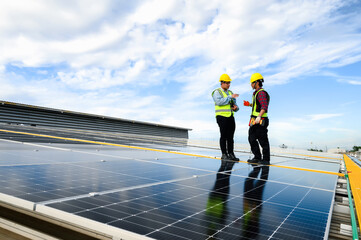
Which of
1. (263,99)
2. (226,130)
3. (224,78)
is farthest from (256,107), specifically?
(224,78)

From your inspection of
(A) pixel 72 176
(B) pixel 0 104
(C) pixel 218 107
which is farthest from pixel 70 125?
(A) pixel 72 176

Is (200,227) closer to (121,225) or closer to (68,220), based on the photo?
(121,225)

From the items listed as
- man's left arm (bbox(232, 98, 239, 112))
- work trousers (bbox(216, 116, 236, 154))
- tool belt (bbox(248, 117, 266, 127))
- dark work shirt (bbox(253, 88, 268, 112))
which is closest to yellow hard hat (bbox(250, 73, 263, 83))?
dark work shirt (bbox(253, 88, 268, 112))

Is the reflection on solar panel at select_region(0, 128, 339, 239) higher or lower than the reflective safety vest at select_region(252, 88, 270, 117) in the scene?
lower

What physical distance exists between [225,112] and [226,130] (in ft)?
1.62

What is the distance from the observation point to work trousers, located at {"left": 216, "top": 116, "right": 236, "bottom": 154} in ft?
23.8

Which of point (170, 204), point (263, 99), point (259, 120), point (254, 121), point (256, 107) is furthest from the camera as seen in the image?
point (256, 107)

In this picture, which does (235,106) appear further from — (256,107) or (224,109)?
(256,107)

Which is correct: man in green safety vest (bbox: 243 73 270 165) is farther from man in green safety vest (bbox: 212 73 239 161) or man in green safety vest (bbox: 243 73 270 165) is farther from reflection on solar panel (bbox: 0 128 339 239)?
reflection on solar panel (bbox: 0 128 339 239)

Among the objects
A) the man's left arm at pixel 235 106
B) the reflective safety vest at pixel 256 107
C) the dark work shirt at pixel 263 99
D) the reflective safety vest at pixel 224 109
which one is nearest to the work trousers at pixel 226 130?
the reflective safety vest at pixel 224 109

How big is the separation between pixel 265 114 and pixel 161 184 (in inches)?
188

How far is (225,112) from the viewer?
23.9 ft

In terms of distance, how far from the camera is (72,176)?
3.03 metres

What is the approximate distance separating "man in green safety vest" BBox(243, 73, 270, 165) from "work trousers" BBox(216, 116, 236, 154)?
0.50 metres
